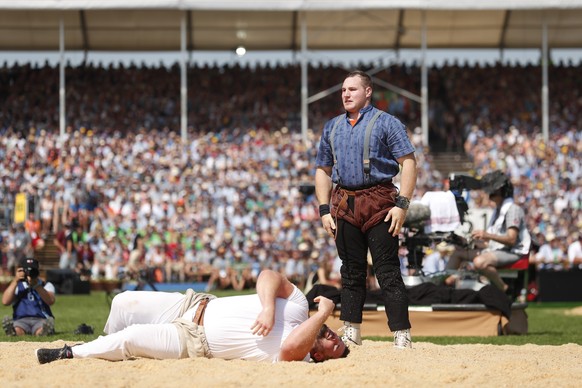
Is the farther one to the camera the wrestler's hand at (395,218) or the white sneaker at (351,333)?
the white sneaker at (351,333)

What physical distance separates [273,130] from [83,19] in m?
7.88

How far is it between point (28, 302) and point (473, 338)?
17.5 feet

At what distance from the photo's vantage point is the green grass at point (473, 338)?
12.5 metres

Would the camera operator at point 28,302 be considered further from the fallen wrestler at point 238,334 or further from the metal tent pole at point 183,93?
the metal tent pole at point 183,93

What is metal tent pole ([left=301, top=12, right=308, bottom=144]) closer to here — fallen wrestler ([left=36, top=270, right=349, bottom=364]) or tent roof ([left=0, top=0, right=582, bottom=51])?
tent roof ([left=0, top=0, right=582, bottom=51])

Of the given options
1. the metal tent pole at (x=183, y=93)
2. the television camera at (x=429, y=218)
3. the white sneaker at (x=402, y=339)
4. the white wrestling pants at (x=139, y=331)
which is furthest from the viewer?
the metal tent pole at (x=183, y=93)

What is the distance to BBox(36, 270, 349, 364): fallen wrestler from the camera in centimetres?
821

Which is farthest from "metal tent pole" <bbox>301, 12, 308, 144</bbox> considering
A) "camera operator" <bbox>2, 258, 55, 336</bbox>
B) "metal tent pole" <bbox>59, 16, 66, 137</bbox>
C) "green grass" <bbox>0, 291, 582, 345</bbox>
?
"camera operator" <bbox>2, 258, 55, 336</bbox>

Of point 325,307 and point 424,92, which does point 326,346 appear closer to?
point 325,307

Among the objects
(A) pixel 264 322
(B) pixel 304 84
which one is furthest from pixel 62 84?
(A) pixel 264 322

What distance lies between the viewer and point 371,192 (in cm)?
955

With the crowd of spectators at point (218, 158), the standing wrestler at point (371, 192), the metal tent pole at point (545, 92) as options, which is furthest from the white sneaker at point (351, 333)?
the metal tent pole at point (545, 92)

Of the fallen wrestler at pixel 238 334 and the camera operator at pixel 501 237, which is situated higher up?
the camera operator at pixel 501 237

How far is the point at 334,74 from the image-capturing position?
3853cm
